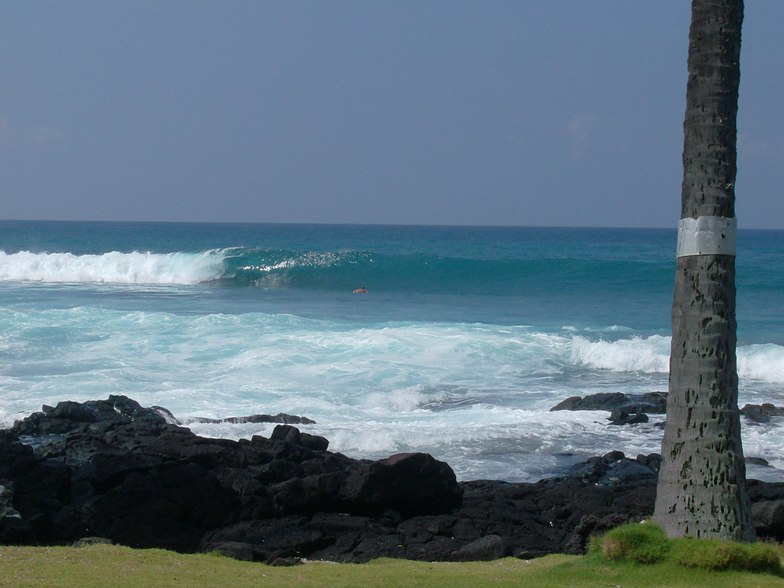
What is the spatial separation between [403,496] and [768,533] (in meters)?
3.73

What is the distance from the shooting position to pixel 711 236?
8.18 metres

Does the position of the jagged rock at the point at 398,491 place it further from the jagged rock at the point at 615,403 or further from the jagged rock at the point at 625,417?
the jagged rock at the point at 615,403

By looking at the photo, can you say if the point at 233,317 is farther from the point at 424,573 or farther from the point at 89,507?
the point at 424,573

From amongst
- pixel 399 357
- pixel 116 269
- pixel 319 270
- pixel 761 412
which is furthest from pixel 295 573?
pixel 116 269

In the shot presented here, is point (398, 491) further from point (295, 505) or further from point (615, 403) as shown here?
point (615, 403)

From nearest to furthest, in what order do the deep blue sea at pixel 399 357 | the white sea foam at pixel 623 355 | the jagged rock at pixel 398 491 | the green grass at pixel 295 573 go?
the green grass at pixel 295 573 < the jagged rock at pixel 398 491 < the deep blue sea at pixel 399 357 < the white sea foam at pixel 623 355

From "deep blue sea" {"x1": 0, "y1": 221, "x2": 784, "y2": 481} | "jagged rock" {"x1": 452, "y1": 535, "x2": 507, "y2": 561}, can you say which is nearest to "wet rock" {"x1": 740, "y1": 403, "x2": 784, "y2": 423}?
"deep blue sea" {"x1": 0, "y1": 221, "x2": 784, "y2": 481}

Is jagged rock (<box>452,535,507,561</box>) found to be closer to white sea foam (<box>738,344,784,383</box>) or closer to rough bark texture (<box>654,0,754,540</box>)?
rough bark texture (<box>654,0,754,540</box>)

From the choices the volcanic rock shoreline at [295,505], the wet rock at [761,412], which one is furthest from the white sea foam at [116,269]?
the volcanic rock shoreline at [295,505]

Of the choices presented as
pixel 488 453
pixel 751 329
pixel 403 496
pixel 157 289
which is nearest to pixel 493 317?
pixel 751 329

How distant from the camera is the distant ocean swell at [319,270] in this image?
52.5 m

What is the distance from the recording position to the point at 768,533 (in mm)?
10336

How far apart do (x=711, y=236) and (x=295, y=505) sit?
5.31m

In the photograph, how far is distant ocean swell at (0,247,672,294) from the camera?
2067 inches
